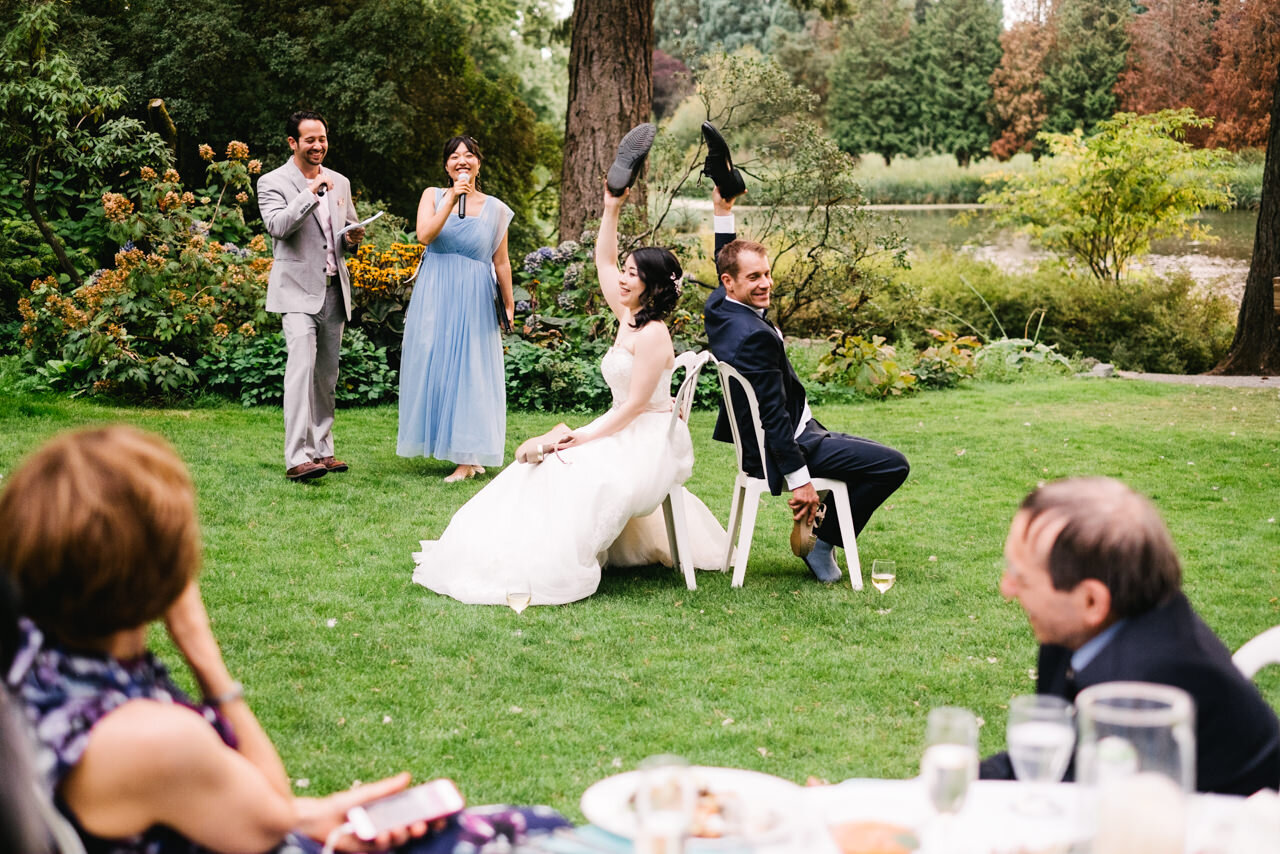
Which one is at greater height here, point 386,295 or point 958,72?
point 958,72

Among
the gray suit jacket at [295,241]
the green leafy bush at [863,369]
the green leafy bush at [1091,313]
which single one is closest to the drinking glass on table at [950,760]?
the gray suit jacket at [295,241]

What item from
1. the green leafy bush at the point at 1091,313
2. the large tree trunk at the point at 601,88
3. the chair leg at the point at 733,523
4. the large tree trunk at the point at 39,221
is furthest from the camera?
the green leafy bush at the point at 1091,313

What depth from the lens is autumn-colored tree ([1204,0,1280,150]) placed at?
870 inches

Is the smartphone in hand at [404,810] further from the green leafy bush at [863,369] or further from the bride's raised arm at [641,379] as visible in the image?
the green leafy bush at [863,369]

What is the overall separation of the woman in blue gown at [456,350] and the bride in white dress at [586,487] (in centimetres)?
197

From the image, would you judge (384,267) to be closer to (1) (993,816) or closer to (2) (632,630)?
(2) (632,630)

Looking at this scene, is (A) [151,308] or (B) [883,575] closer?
(B) [883,575]

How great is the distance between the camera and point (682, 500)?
533 centimetres

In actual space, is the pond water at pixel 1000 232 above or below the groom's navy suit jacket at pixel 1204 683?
above

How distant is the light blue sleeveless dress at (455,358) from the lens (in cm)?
730

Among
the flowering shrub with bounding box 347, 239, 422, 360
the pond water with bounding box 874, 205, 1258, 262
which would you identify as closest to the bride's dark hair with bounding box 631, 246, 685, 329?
the flowering shrub with bounding box 347, 239, 422, 360

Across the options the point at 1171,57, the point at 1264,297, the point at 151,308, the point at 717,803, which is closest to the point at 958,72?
the point at 1171,57

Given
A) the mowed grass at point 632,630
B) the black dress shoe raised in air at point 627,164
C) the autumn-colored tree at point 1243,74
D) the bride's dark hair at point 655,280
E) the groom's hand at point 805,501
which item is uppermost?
the autumn-colored tree at point 1243,74

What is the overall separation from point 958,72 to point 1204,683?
1586 inches
